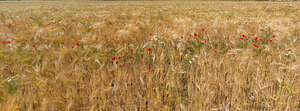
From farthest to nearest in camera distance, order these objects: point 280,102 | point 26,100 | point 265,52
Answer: point 265,52 < point 280,102 < point 26,100

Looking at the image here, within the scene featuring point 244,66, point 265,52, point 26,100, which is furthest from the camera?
point 265,52

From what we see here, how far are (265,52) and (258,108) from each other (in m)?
1.16

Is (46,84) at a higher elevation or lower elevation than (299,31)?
lower

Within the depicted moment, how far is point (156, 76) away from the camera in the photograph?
1.46m

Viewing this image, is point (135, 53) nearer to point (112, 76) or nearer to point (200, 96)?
point (112, 76)

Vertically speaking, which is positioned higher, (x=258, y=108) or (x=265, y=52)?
(x=265, y=52)

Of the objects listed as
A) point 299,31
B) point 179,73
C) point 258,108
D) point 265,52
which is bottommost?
point 258,108

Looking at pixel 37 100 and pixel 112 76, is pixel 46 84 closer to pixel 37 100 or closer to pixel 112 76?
pixel 37 100

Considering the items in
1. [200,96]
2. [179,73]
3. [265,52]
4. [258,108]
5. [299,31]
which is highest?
[299,31]

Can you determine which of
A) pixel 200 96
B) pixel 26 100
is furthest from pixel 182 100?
pixel 26 100

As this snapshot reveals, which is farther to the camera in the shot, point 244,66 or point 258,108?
point 244,66

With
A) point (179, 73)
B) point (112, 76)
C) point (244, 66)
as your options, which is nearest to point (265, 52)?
point (244, 66)

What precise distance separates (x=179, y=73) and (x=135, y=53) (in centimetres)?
79

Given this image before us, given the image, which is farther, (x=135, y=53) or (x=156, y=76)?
(x=135, y=53)
